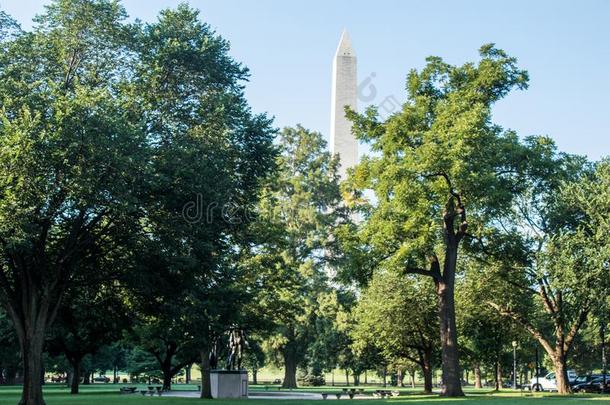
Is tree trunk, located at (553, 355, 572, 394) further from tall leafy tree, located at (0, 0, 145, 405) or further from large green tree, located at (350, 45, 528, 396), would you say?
tall leafy tree, located at (0, 0, 145, 405)

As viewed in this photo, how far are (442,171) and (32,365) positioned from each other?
19.5 metres

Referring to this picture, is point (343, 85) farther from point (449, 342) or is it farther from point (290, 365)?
point (449, 342)

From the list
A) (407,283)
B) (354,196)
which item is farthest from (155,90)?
(354,196)

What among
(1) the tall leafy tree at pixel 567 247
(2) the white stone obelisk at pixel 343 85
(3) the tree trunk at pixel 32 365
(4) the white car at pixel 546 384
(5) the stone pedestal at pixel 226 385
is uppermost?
(2) the white stone obelisk at pixel 343 85

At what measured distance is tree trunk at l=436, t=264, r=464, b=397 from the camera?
1342 inches

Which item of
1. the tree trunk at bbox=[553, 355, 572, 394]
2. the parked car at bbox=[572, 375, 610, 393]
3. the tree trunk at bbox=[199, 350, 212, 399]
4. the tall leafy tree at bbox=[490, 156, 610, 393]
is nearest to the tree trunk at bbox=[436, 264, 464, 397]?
the tall leafy tree at bbox=[490, 156, 610, 393]

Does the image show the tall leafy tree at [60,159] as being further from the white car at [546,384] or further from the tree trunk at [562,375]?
the white car at [546,384]

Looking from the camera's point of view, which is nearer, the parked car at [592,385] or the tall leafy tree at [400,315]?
the tall leafy tree at [400,315]

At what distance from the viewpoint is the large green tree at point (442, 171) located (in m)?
32.8

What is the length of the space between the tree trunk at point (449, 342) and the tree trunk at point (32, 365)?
1832 centimetres

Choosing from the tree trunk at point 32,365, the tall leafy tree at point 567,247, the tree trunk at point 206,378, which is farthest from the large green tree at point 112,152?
the tall leafy tree at point 567,247

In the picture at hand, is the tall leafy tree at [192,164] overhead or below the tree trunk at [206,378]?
overhead

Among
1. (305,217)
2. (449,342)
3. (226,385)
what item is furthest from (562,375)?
(305,217)

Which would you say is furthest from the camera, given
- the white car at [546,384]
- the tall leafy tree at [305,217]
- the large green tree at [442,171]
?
the tall leafy tree at [305,217]
